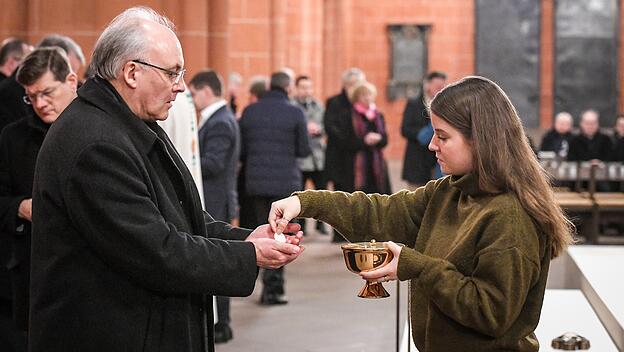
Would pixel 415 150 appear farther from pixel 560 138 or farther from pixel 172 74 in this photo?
pixel 172 74

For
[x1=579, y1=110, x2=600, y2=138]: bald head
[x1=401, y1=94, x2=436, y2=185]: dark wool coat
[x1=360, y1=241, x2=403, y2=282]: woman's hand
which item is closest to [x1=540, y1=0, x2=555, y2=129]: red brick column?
[x1=579, y1=110, x2=600, y2=138]: bald head

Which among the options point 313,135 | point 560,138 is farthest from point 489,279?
point 560,138

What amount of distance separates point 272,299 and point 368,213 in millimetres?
5849

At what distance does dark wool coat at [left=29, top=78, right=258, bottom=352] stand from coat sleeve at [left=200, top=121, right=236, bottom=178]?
14.9ft

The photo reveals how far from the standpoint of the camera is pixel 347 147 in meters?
13.2

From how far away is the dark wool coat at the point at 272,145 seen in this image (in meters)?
9.96

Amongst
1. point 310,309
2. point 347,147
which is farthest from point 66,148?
point 347,147

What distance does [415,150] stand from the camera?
44.5 feet

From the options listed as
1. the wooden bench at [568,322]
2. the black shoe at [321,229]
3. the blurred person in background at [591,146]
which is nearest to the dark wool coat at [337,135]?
the black shoe at [321,229]

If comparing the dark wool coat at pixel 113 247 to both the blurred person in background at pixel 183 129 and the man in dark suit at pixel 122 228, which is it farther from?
the blurred person in background at pixel 183 129

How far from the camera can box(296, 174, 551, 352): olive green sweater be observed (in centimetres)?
363

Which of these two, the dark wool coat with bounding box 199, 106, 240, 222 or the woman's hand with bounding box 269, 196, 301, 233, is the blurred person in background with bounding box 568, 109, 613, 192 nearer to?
the dark wool coat with bounding box 199, 106, 240, 222

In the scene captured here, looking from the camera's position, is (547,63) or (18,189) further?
(547,63)

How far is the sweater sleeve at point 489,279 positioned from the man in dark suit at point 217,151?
4717 millimetres
